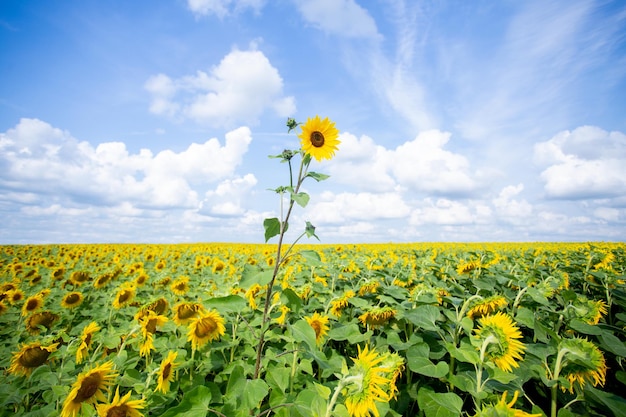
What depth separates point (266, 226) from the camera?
1951 mm

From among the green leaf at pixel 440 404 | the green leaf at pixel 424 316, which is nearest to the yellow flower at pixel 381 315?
the green leaf at pixel 424 316

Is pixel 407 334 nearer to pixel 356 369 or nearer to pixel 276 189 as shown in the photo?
pixel 356 369

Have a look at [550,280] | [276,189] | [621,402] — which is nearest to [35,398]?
[276,189]

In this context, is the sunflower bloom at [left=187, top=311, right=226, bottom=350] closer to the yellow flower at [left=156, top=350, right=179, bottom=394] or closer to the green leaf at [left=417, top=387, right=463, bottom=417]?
the yellow flower at [left=156, top=350, right=179, bottom=394]

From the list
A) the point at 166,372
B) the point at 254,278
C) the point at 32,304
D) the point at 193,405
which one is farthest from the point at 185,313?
the point at 32,304

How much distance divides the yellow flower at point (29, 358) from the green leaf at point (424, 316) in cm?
317

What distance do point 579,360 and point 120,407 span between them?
2.68 meters

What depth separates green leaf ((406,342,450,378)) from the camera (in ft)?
6.17

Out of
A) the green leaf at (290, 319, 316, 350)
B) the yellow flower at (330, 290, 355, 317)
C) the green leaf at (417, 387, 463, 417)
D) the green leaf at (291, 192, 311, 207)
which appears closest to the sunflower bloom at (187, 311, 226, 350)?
the green leaf at (290, 319, 316, 350)

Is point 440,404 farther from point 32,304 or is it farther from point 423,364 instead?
point 32,304

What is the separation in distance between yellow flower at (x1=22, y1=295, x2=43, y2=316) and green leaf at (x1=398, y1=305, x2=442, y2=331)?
18.0 feet

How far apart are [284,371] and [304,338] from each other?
24.1 inches

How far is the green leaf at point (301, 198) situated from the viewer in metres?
1.81

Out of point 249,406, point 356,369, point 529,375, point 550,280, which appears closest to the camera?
point 356,369
